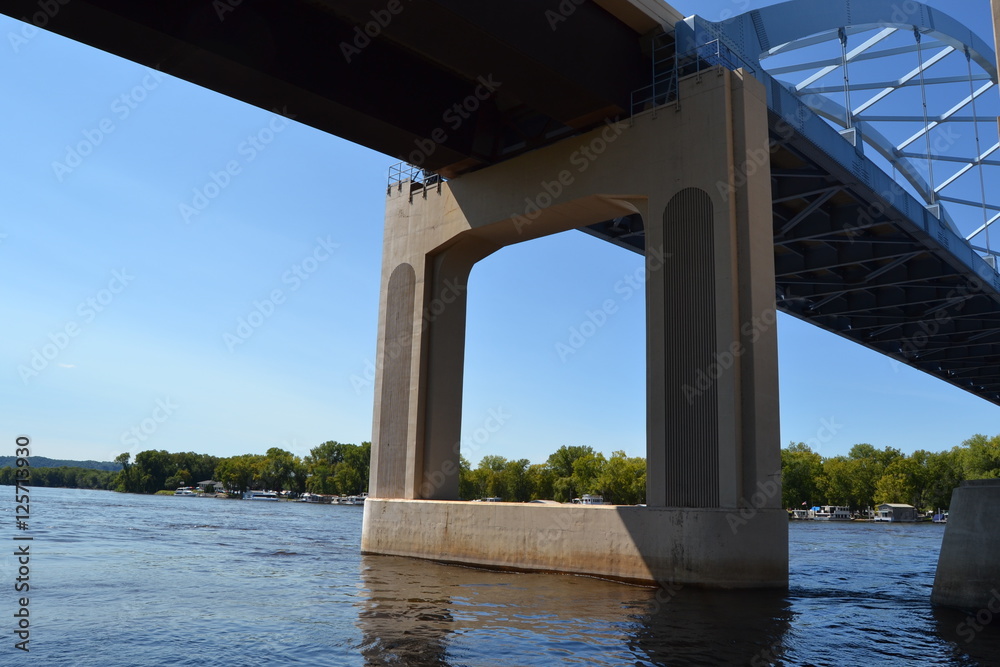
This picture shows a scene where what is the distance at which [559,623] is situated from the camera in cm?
1348

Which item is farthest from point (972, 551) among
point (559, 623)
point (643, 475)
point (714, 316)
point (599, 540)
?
point (643, 475)

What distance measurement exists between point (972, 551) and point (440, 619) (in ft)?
34.2

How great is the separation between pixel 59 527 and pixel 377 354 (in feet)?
69.1

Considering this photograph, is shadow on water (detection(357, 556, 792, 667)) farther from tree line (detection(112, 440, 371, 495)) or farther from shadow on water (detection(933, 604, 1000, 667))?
tree line (detection(112, 440, 371, 495))

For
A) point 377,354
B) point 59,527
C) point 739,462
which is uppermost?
point 377,354

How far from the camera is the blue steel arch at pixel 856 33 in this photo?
2484 cm

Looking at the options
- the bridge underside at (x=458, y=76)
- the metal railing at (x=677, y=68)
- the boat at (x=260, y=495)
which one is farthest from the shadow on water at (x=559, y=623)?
the boat at (x=260, y=495)

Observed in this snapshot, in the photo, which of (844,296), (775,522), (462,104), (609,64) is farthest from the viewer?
(844,296)

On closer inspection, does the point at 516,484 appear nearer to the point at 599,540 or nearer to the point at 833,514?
the point at 833,514

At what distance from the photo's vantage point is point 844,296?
43938 millimetres

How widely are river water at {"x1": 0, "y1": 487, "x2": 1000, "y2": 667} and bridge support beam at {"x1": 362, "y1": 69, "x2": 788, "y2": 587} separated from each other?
117cm

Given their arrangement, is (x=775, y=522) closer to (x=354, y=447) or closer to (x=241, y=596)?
(x=241, y=596)

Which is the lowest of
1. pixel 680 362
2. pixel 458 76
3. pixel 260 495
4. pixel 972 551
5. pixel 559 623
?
pixel 559 623

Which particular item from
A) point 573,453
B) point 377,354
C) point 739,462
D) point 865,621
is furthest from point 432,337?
point 573,453
